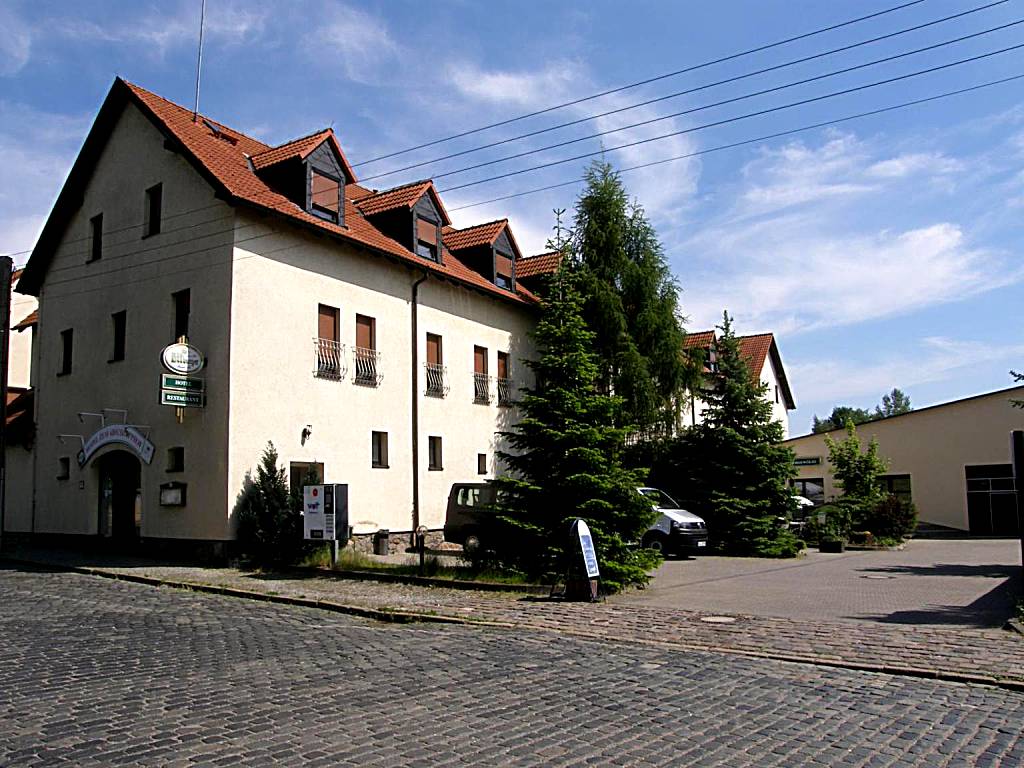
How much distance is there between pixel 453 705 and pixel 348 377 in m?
16.6

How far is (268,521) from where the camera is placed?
770 inches

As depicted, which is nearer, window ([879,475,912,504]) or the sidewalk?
the sidewalk

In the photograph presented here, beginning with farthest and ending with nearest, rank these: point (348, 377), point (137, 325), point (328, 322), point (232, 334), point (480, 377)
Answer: point (480, 377)
point (348, 377)
point (328, 322)
point (137, 325)
point (232, 334)

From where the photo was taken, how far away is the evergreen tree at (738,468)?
84.9 feet

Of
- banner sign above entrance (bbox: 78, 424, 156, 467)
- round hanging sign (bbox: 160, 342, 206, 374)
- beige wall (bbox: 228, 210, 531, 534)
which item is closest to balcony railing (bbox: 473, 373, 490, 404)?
beige wall (bbox: 228, 210, 531, 534)

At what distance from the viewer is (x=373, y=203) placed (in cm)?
2688

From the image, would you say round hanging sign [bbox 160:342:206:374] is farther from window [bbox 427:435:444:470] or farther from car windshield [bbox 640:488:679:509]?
car windshield [bbox 640:488:679:509]

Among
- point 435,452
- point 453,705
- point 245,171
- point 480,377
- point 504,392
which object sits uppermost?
point 245,171

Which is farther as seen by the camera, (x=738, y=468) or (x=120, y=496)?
(x=738, y=468)

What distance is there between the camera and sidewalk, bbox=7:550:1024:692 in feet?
30.2

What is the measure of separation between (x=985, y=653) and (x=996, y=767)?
4.35 metres

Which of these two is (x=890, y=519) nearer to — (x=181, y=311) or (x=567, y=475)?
(x=567, y=475)

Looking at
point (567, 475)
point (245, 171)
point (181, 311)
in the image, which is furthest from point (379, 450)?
point (567, 475)

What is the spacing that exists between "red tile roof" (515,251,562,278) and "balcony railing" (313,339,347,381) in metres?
11.6
